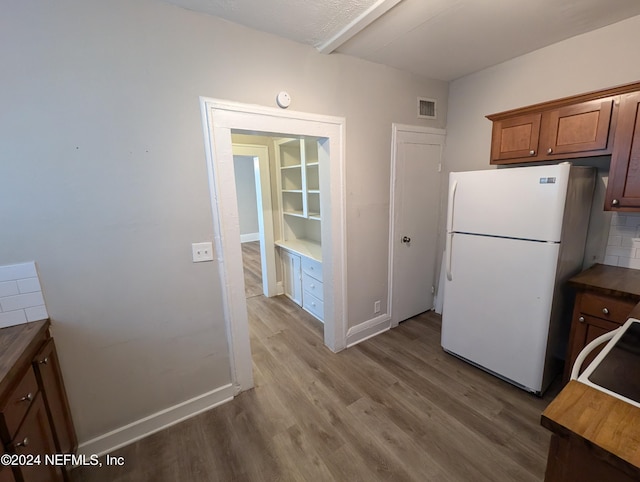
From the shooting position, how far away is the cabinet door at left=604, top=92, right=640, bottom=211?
5.32 ft

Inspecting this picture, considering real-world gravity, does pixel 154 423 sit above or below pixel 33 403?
below

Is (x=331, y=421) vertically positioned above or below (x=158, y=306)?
below

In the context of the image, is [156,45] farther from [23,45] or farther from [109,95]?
[23,45]

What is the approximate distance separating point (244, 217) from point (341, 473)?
6766mm

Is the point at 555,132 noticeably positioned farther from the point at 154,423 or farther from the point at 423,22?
the point at 154,423

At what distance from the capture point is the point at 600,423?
0.70m

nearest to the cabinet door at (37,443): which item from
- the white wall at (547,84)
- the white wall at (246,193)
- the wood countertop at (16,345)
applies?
the wood countertop at (16,345)

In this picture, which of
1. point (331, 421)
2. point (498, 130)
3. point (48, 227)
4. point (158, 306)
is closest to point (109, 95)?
point (48, 227)

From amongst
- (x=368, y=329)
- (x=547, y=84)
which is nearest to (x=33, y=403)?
(x=368, y=329)

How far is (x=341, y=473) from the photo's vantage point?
58.9 inches

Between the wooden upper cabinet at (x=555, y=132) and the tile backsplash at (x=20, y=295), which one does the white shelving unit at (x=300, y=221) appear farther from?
the tile backsplash at (x=20, y=295)

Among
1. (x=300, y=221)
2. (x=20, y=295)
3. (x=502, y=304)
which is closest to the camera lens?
(x=20, y=295)

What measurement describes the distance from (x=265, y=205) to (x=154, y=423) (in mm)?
2526

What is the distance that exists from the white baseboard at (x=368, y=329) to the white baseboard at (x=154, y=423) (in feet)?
3.87
